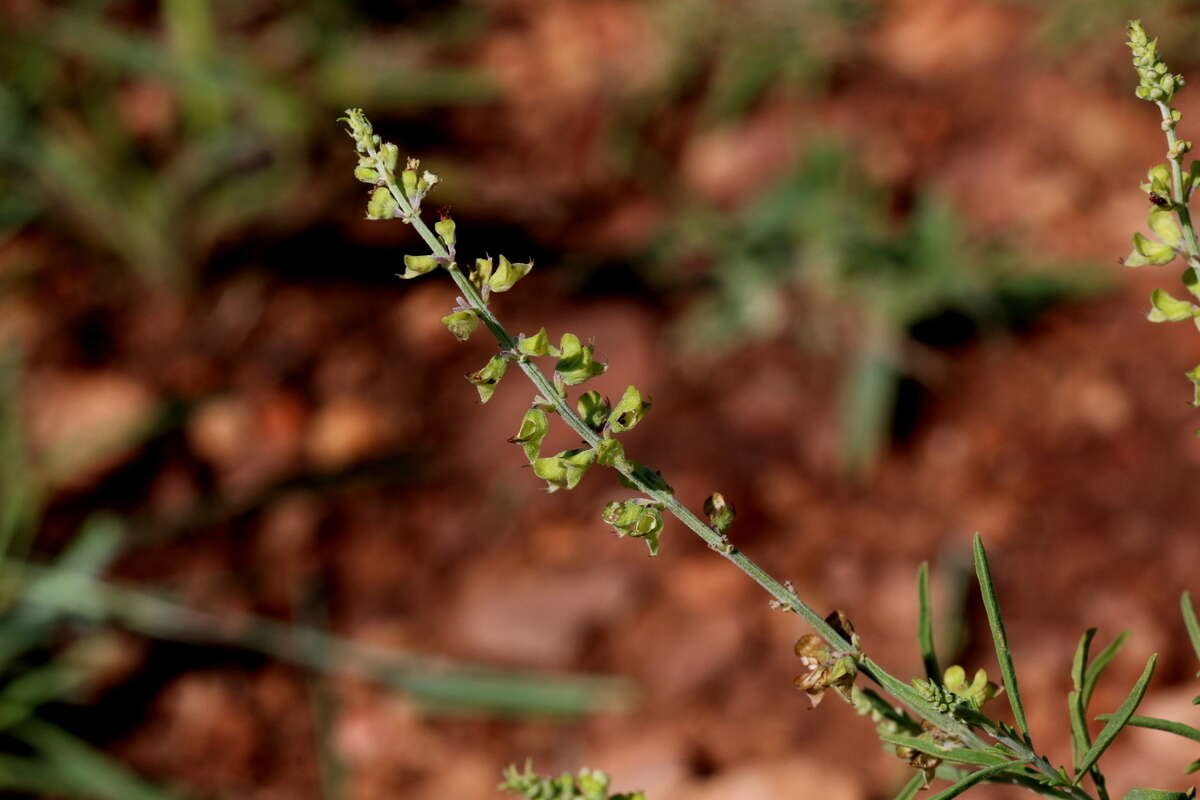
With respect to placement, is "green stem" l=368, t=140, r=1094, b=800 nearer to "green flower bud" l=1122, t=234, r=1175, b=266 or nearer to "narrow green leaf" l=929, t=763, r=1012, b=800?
"narrow green leaf" l=929, t=763, r=1012, b=800

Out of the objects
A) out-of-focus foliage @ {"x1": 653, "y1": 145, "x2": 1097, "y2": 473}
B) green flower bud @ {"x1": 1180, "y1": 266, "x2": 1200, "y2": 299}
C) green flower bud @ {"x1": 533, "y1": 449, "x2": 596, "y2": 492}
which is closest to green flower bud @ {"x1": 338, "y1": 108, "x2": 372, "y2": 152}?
green flower bud @ {"x1": 533, "y1": 449, "x2": 596, "y2": 492}

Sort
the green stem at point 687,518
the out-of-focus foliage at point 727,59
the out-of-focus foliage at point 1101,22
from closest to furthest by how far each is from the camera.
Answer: the green stem at point 687,518 → the out-of-focus foliage at point 1101,22 → the out-of-focus foliage at point 727,59

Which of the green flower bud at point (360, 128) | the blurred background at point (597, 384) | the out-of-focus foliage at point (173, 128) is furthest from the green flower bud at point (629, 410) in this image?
the out-of-focus foliage at point (173, 128)

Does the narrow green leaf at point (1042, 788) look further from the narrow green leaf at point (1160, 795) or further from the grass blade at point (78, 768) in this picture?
the grass blade at point (78, 768)

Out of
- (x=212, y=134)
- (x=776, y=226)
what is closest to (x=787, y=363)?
(x=776, y=226)

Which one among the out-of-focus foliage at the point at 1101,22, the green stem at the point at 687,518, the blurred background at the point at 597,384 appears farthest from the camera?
the out-of-focus foliage at the point at 1101,22

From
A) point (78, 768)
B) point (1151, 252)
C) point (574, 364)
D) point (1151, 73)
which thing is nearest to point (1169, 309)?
point (1151, 252)
